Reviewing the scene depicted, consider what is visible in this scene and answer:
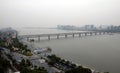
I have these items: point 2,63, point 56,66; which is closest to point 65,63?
point 56,66

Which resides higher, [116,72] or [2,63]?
[2,63]

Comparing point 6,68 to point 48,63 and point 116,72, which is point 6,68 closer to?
point 48,63

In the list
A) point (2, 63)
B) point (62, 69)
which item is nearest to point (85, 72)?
point (62, 69)

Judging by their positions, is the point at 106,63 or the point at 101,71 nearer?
the point at 101,71

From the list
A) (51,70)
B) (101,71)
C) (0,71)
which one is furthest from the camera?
(101,71)

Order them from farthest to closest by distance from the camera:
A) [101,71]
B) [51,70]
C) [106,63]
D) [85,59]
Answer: [85,59]
[106,63]
[101,71]
[51,70]

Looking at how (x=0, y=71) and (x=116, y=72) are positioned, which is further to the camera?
(x=116, y=72)

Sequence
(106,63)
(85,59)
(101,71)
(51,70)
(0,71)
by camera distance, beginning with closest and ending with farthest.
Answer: (0,71) < (51,70) < (101,71) < (106,63) < (85,59)

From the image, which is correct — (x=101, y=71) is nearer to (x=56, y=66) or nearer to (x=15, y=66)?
(x=56, y=66)

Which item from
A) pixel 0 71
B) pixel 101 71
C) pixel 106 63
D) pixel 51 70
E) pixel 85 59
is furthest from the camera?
pixel 85 59
